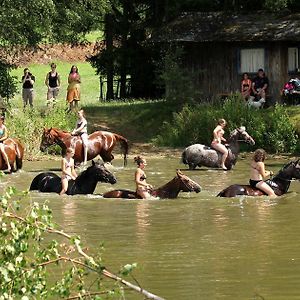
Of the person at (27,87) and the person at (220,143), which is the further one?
the person at (27,87)

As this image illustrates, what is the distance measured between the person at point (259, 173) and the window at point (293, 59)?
18490 mm

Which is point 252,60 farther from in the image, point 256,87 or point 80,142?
point 80,142

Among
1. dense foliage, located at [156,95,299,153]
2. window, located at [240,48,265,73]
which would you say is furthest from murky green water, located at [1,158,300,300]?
window, located at [240,48,265,73]

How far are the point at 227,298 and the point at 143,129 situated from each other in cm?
2682

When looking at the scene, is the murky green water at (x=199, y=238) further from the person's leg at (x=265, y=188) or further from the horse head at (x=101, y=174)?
the horse head at (x=101, y=174)

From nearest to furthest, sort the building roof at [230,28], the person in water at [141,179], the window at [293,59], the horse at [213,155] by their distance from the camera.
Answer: the person in water at [141,179] < the horse at [213,155] < the building roof at [230,28] < the window at [293,59]

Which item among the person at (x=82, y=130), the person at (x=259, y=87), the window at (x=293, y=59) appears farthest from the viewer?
the window at (x=293, y=59)

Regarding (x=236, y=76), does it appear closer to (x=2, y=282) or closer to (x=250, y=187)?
(x=250, y=187)

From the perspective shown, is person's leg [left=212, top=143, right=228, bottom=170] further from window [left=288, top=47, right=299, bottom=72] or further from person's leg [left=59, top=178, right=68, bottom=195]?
window [left=288, top=47, right=299, bottom=72]

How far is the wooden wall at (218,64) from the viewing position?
42250 mm

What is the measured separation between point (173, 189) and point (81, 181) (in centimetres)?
213

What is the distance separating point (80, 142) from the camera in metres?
30.9

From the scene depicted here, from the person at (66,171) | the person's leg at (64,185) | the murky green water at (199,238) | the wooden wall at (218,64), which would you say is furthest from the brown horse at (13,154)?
the wooden wall at (218,64)

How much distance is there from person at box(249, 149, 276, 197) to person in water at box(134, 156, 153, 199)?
2142 millimetres
